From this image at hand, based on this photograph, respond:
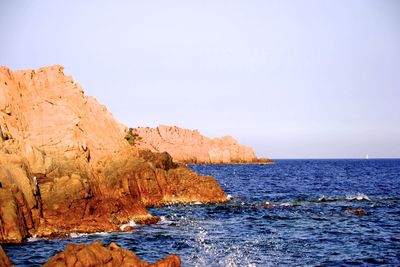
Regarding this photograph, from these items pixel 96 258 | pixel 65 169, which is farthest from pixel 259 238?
pixel 96 258

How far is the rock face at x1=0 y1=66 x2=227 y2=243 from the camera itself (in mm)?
34031

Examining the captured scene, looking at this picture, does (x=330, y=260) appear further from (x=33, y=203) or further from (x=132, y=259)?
(x=33, y=203)

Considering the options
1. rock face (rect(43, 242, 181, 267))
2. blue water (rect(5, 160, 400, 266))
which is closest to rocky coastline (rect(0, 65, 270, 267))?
rock face (rect(43, 242, 181, 267))

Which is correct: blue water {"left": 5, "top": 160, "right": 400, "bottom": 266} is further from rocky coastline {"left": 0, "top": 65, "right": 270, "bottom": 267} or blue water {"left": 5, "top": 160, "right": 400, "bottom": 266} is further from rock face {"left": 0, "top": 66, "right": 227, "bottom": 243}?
rock face {"left": 0, "top": 66, "right": 227, "bottom": 243}

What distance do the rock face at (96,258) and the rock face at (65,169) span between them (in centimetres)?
1326

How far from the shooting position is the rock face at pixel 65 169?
3403 centimetres

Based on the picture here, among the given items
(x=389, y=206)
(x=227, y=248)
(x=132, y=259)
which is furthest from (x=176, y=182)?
(x=132, y=259)

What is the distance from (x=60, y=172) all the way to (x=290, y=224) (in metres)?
20.6

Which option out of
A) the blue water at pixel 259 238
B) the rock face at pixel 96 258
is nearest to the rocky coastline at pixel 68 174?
the rock face at pixel 96 258

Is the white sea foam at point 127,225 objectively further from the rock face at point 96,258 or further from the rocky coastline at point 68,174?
the rock face at point 96,258

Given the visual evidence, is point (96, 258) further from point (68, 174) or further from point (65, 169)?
point (65, 169)

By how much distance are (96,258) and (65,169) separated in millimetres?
23196

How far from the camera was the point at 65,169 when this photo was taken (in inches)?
1622

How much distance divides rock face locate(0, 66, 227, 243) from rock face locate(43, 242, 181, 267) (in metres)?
13.3
